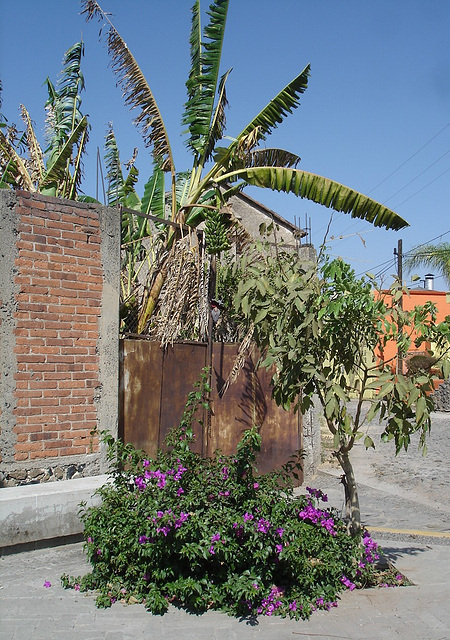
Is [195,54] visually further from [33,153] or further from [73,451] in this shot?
[73,451]

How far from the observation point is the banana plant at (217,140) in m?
7.60

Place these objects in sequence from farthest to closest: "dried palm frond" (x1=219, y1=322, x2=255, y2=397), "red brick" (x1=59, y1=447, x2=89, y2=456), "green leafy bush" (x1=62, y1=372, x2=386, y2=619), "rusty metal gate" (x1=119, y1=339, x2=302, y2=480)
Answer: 1. "dried palm frond" (x1=219, y1=322, x2=255, y2=397)
2. "rusty metal gate" (x1=119, y1=339, x2=302, y2=480)
3. "red brick" (x1=59, y1=447, x2=89, y2=456)
4. "green leafy bush" (x1=62, y1=372, x2=386, y2=619)

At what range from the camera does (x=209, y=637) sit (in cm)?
392

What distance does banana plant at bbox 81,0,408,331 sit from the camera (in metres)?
7.60

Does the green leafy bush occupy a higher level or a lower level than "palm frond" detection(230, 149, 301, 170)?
lower

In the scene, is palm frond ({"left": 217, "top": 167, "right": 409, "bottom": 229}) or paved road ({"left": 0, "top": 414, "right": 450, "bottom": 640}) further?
palm frond ({"left": 217, "top": 167, "right": 409, "bottom": 229})

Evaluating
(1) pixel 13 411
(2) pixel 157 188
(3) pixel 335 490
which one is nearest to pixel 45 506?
→ (1) pixel 13 411

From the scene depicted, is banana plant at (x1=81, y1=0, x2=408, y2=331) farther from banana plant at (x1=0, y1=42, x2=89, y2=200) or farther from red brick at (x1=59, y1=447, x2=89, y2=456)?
red brick at (x1=59, y1=447, x2=89, y2=456)

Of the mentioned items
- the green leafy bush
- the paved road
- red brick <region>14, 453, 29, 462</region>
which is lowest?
the paved road

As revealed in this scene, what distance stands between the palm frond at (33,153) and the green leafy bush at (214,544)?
460 centimetres

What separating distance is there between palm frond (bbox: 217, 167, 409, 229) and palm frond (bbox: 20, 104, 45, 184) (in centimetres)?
246

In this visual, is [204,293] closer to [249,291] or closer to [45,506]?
[249,291]

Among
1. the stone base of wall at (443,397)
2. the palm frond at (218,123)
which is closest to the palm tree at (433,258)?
the stone base of wall at (443,397)

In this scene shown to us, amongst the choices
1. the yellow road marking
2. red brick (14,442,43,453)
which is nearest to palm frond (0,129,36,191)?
red brick (14,442,43,453)
